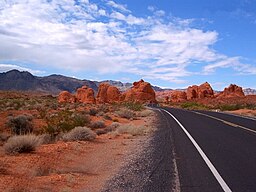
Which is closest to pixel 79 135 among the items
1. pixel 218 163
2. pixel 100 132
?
pixel 100 132

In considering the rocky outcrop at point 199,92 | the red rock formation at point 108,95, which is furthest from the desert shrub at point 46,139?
the rocky outcrop at point 199,92

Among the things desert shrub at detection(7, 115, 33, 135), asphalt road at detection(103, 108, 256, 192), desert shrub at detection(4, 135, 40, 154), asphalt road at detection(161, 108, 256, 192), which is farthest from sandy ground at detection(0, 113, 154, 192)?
desert shrub at detection(7, 115, 33, 135)

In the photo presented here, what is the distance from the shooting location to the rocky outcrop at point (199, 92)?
418ft

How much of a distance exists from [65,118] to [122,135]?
409 centimetres

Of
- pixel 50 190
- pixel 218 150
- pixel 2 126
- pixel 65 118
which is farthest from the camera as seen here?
pixel 2 126

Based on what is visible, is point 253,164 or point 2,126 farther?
point 2,126

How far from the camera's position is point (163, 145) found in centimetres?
1428

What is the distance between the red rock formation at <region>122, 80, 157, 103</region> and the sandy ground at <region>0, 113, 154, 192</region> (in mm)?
91863

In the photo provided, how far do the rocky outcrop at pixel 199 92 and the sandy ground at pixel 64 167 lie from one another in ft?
377

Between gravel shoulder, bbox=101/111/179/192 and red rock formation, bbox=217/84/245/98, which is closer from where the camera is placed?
gravel shoulder, bbox=101/111/179/192

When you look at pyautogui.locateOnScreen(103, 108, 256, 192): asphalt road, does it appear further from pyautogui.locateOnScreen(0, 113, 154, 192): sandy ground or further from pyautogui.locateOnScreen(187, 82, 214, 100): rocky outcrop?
pyautogui.locateOnScreen(187, 82, 214, 100): rocky outcrop

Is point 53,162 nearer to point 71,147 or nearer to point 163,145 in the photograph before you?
point 71,147

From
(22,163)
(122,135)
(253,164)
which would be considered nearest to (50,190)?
(22,163)

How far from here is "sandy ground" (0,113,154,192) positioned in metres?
7.97
